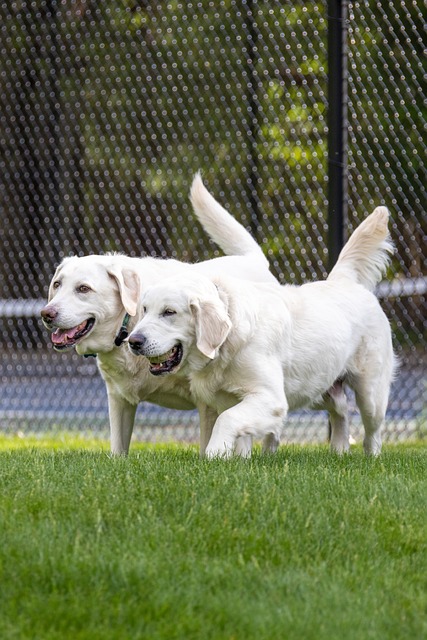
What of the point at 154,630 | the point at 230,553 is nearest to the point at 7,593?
the point at 154,630

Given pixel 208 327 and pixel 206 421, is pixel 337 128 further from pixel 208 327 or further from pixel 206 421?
pixel 208 327

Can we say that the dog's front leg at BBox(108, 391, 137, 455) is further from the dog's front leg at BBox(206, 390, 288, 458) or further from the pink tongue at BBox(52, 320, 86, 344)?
the dog's front leg at BBox(206, 390, 288, 458)

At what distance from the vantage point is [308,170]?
8312mm

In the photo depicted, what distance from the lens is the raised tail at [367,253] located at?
6.21 metres

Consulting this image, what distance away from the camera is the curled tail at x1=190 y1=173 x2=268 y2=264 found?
6.59 meters

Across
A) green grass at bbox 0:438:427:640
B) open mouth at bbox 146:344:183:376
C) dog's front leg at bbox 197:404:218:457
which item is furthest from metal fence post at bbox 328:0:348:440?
green grass at bbox 0:438:427:640

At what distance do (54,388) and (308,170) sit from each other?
10.4 ft

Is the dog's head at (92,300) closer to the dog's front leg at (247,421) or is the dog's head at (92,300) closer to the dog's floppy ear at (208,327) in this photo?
the dog's floppy ear at (208,327)

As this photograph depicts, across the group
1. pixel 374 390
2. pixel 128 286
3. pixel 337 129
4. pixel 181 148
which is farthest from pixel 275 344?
pixel 181 148

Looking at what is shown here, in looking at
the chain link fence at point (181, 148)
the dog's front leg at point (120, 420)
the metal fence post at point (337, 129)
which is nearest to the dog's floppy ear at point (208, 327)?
the dog's front leg at point (120, 420)

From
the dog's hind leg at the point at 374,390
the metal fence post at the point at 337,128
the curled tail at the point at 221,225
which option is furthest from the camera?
the metal fence post at the point at 337,128

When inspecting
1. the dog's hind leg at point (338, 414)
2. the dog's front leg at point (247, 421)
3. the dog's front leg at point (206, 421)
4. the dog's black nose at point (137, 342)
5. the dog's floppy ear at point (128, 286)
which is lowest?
the dog's hind leg at point (338, 414)

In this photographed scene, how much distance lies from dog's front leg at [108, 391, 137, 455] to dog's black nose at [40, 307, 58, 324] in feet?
1.84

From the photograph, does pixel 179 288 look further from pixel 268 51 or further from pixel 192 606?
pixel 268 51
